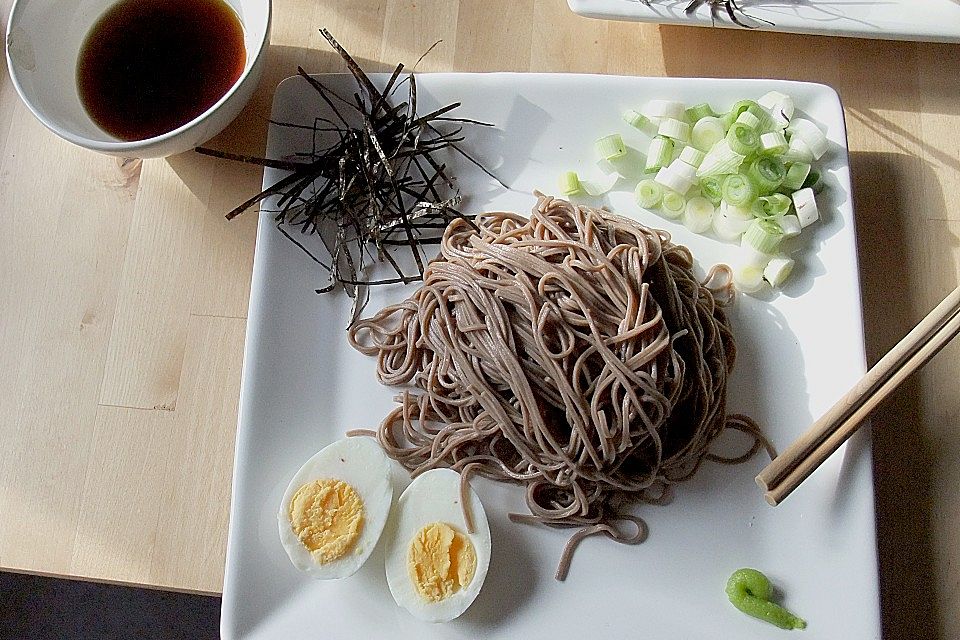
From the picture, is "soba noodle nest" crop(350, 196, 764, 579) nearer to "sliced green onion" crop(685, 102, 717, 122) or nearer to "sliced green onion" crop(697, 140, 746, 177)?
"sliced green onion" crop(697, 140, 746, 177)

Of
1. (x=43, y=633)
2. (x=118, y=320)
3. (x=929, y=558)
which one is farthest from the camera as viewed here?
(x=43, y=633)

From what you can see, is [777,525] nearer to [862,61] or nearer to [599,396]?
[599,396]

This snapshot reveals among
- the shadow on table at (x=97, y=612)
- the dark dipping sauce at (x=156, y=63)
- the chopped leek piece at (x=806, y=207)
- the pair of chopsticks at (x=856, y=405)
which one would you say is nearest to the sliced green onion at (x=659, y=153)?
the chopped leek piece at (x=806, y=207)

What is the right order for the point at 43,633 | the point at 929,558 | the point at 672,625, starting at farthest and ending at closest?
the point at 43,633
the point at 929,558
the point at 672,625

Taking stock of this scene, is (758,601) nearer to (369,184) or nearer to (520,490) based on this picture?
(520,490)

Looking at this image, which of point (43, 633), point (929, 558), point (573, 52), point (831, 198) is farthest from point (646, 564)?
point (43, 633)

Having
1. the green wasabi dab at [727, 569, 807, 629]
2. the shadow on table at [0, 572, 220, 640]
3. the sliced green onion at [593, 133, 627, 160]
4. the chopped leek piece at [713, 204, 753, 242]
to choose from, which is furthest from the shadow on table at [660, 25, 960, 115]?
the shadow on table at [0, 572, 220, 640]
